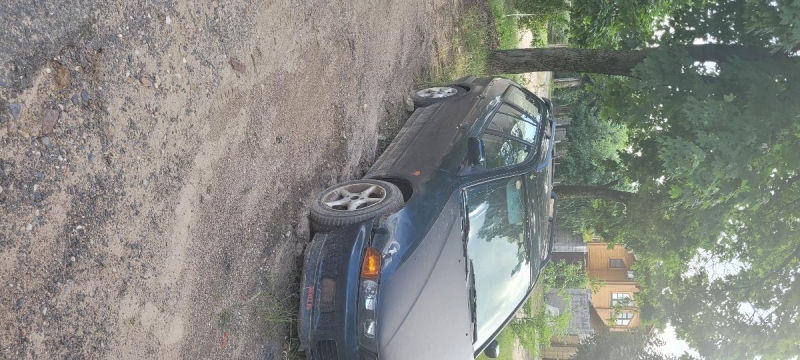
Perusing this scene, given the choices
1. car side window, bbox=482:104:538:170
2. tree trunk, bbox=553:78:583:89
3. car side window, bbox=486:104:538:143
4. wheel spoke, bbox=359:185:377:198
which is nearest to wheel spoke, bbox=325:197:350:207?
wheel spoke, bbox=359:185:377:198

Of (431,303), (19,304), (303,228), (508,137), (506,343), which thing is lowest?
(506,343)

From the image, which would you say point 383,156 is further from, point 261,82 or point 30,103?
point 30,103

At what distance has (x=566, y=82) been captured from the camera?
25.0 m

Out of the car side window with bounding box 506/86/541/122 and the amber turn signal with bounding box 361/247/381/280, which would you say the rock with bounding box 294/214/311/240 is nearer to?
the amber turn signal with bounding box 361/247/381/280

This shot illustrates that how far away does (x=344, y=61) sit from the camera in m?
5.79

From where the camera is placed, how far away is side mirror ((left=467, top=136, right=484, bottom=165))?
5.09m

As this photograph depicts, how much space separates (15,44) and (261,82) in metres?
1.90

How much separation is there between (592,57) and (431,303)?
5.65 m

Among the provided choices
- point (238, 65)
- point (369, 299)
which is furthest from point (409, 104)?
point (369, 299)

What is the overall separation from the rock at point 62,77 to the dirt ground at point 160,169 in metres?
0.01

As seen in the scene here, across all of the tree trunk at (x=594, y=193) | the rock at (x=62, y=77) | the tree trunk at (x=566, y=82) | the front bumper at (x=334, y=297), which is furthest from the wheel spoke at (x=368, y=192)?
the tree trunk at (x=566, y=82)

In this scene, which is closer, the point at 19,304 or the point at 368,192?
the point at 19,304

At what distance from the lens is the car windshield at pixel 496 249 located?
493 cm

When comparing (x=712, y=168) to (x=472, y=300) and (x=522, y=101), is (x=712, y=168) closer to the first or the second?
(x=522, y=101)
